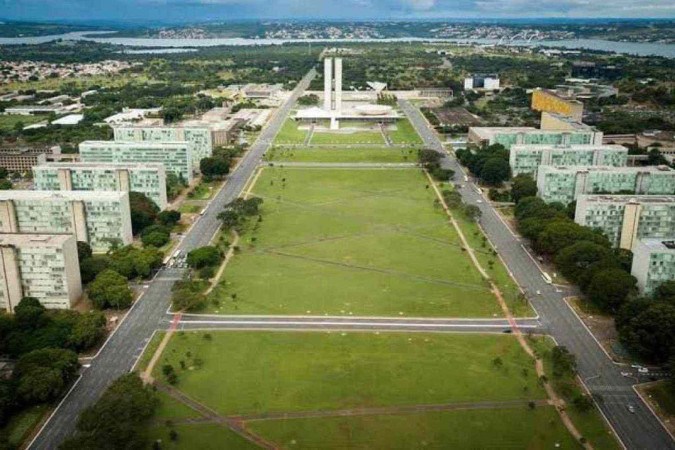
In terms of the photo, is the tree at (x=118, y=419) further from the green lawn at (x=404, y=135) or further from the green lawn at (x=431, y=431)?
the green lawn at (x=404, y=135)

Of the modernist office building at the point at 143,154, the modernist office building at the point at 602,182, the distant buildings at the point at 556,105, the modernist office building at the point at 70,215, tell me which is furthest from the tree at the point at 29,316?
the distant buildings at the point at 556,105

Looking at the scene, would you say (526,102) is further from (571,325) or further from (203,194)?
(571,325)

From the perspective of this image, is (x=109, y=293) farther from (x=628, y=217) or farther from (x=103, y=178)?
(x=628, y=217)

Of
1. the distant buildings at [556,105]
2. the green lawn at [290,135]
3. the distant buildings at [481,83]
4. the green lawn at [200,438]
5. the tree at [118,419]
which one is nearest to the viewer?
the tree at [118,419]

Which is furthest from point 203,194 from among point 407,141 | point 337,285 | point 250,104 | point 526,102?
point 526,102

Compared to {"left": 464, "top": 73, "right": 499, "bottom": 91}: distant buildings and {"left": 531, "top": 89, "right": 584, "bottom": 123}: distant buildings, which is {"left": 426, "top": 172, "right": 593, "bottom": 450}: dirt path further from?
{"left": 464, "top": 73, "right": 499, "bottom": 91}: distant buildings

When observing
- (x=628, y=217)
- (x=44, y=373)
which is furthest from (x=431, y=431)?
(x=628, y=217)
